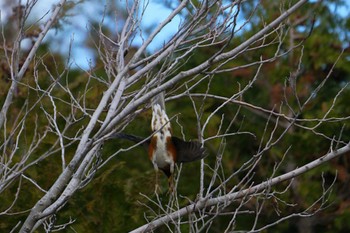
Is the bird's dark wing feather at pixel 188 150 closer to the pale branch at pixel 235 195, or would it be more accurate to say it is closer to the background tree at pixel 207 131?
the pale branch at pixel 235 195

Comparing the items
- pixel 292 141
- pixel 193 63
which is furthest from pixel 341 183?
pixel 193 63

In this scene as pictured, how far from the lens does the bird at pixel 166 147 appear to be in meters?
5.49

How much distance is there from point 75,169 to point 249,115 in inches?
233

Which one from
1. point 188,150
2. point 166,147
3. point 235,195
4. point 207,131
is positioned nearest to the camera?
point 235,195

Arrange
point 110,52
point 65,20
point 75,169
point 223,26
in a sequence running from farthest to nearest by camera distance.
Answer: point 65,20, point 110,52, point 223,26, point 75,169

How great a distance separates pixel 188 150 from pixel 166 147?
27 centimetres

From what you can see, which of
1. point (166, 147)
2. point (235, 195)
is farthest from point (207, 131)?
point (235, 195)

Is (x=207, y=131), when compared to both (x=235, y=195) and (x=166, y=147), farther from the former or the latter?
(x=235, y=195)

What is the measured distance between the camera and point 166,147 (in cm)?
580

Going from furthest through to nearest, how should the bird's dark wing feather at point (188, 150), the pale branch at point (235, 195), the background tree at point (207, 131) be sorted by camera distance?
the background tree at point (207, 131) < the bird's dark wing feather at point (188, 150) < the pale branch at point (235, 195)

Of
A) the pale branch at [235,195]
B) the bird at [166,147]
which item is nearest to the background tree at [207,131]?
the bird at [166,147]

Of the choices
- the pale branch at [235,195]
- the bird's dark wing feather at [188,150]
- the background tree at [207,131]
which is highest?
the background tree at [207,131]

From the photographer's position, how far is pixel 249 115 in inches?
416

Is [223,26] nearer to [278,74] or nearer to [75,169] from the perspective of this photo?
[75,169]
